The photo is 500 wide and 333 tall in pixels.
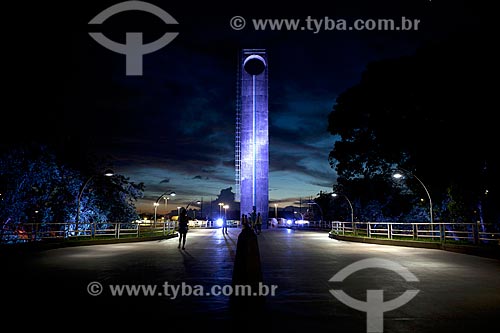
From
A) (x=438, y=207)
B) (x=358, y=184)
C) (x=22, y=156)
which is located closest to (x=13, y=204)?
(x=22, y=156)

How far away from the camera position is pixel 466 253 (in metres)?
19.4

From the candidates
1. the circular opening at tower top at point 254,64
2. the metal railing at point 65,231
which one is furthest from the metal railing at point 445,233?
the circular opening at tower top at point 254,64

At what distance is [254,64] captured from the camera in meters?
75.6

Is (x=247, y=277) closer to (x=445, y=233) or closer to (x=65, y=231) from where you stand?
(x=65, y=231)

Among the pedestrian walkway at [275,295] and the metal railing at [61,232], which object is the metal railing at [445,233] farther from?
the metal railing at [61,232]

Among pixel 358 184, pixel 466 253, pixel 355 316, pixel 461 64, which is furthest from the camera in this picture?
pixel 358 184

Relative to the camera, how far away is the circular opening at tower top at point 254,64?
7462 cm

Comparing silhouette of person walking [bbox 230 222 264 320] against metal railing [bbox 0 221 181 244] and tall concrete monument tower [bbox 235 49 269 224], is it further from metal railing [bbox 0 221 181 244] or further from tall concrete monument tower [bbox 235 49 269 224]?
tall concrete monument tower [bbox 235 49 269 224]

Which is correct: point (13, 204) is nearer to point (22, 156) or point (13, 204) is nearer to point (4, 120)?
point (22, 156)

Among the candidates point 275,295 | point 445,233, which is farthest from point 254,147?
point 275,295

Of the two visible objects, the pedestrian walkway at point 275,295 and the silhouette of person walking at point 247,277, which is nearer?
the pedestrian walkway at point 275,295

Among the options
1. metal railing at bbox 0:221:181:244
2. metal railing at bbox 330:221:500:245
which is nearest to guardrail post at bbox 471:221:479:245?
metal railing at bbox 330:221:500:245

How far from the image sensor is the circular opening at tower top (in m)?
74.6

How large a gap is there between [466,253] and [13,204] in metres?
25.2
